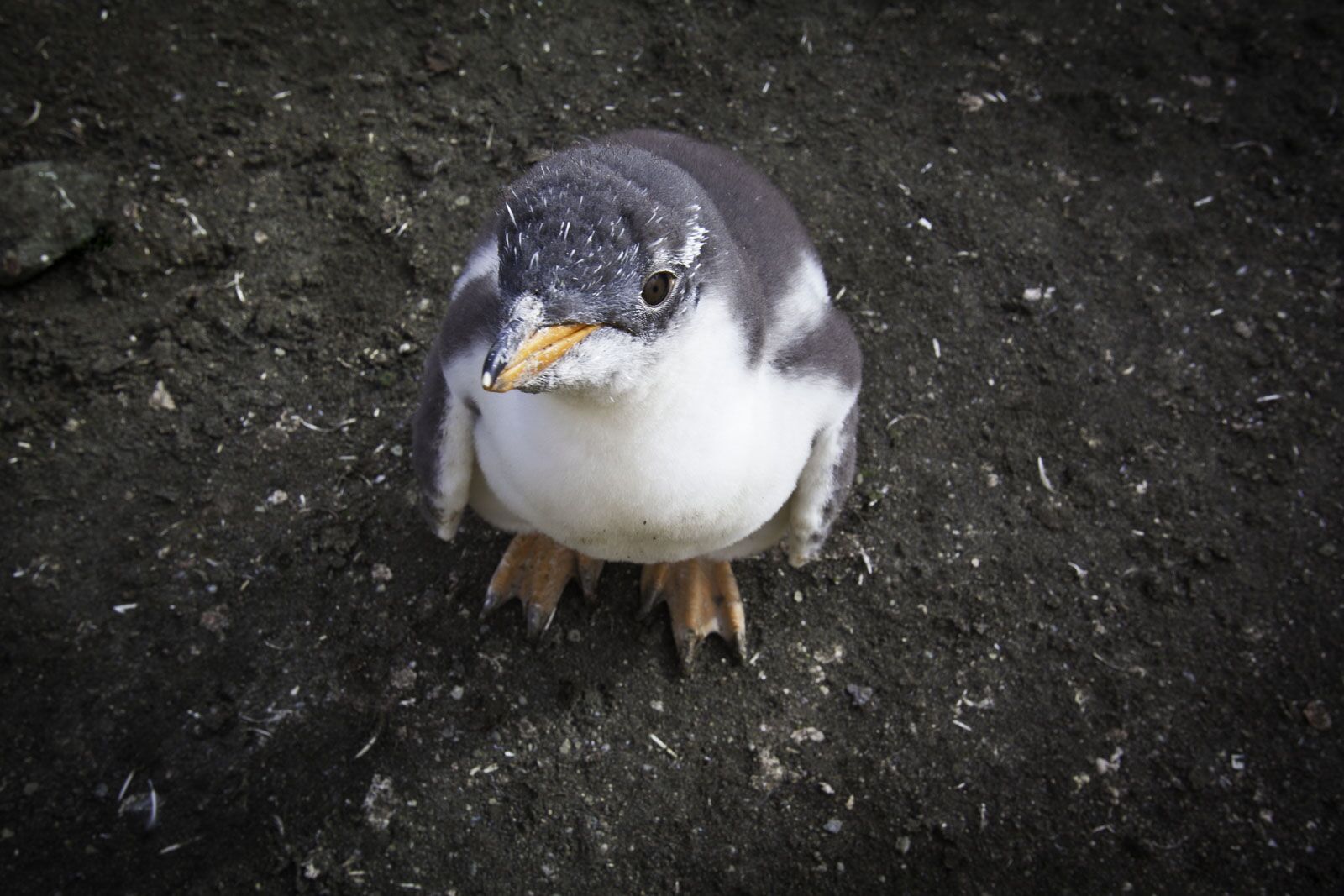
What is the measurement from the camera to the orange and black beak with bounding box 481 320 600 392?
1.74 meters

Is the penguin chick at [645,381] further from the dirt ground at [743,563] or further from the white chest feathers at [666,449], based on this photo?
the dirt ground at [743,563]

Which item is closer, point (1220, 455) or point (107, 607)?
point (107, 607)

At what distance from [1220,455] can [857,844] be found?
1.94 meters

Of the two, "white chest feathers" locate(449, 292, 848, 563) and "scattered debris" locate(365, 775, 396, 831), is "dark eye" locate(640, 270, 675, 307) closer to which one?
"white chest feathers" locate(449, 292, 848, 563)

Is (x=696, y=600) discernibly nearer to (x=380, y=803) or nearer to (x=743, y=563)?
(x=743, y=563)

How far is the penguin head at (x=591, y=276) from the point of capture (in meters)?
1.78

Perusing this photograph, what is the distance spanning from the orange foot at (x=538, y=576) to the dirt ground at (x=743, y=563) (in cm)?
8

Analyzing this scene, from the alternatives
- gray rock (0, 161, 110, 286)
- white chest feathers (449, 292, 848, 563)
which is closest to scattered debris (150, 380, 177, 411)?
gray rock (0, 161, 110, 286)

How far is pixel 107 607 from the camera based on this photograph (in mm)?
3027

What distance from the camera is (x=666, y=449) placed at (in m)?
2.12

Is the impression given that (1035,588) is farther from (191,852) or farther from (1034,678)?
(191,852)

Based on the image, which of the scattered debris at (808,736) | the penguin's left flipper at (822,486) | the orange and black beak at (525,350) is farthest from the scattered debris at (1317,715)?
the orange and black beak at (525,350)

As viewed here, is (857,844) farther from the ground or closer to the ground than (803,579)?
closer to the ground

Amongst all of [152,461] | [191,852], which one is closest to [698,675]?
[191,852]
